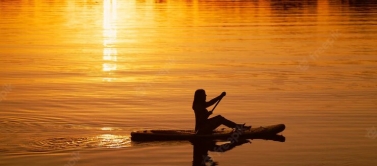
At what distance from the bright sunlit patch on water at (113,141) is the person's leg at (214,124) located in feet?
5.21

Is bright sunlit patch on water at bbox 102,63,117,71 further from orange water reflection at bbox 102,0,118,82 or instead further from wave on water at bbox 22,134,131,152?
wave on water at bbox 22,134,131,152

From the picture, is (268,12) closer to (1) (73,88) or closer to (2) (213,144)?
(1) (73,88)

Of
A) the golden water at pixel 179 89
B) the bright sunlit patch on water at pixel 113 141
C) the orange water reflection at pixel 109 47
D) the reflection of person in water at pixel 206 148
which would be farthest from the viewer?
the orange water reflection at pixel 109 47

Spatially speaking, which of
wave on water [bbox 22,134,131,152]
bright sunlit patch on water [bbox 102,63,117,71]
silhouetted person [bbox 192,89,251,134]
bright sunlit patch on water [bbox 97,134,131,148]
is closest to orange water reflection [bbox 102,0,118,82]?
bright sunlit patch on water [bbox 102,63,117,71]

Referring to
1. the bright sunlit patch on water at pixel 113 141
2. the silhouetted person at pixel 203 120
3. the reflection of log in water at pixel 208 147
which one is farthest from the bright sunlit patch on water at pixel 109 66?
the reflection of log in water at pixel 208 147

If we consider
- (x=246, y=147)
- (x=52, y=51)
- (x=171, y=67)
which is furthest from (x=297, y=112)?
(x=52, y=51)

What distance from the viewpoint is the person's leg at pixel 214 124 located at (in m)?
19.0

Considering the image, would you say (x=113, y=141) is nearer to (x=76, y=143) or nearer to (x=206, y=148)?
(x=76, y=143)

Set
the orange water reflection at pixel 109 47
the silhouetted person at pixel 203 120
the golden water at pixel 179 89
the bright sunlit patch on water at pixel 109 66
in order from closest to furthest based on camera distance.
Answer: the golden water at pixel 179 89
the silhouetted person at pixel 203 120
the bright sunlit patch on water at pixel 109 66
the orange water reflection at pixel 109 47

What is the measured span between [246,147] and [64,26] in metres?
36.7

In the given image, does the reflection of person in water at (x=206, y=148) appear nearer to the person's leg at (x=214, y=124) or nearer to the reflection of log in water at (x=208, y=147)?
the reflection of log in water at (x=208, y=147)

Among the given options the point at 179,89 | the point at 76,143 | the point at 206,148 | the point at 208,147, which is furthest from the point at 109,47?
the point at 206,148

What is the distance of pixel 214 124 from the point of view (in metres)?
19.1

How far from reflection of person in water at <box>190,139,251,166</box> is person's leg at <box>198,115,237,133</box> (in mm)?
326
